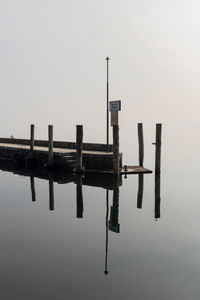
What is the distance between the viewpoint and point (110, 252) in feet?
36.5

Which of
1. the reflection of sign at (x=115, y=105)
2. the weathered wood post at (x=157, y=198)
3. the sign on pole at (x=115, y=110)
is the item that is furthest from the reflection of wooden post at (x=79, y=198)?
the reflection of sign at (x=115, y=105)

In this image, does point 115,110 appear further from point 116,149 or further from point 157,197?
point 157,197

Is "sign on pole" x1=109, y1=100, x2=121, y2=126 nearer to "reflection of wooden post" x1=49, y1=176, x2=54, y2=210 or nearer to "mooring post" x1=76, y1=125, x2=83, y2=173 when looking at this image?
"mooring post" x1=76, y1=125, x2=83, y2=173

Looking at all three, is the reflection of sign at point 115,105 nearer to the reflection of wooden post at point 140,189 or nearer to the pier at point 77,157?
the pier at point 77,157

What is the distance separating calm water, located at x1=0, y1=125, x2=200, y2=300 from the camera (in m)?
8.67

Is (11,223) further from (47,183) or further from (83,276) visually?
(47,183)

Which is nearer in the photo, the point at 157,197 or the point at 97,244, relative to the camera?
the point at 97,244

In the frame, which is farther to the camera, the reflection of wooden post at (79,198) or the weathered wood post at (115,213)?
the reflection of wooden post at (79,198)

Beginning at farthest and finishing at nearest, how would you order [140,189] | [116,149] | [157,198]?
[140,189], [116,149], [157,198]

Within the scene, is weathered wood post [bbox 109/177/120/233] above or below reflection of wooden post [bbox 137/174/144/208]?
above

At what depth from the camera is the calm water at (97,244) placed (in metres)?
8.67

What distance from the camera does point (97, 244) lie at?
11891 millimetres

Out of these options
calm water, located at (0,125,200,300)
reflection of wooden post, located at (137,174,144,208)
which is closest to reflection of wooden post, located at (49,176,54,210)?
calm water, located at (0,125,200,300)

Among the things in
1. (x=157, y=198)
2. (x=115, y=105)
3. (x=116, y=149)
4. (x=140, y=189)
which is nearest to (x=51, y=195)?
(x=116, y=149)
